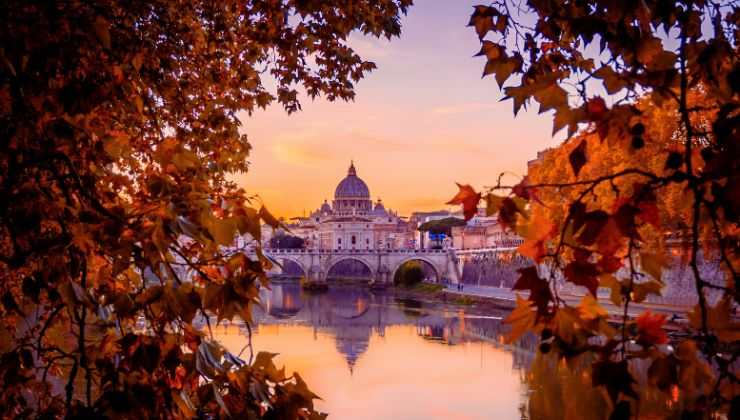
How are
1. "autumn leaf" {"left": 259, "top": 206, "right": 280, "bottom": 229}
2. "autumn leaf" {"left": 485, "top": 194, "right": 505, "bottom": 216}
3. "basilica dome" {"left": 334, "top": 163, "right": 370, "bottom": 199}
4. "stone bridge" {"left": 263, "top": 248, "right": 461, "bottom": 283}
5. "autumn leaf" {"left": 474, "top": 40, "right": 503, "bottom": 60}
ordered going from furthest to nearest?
"basilica dome" {"left": 334, "top": 163, "right": 370, "bottom": 199}, "stone bridge" {"left": 263, "top": 248, "right": 461, "bottom": 283}, "autumn leaf" {"left": 259, "top": 206, "right": 280, "bottom": 229}, "autumn leaf" {"left": 474, "top": 40, "right": 503, "bottom": 60}, "autumn leaf" {"left": 485, "top": 194, "right": 505, "bottom": 216}

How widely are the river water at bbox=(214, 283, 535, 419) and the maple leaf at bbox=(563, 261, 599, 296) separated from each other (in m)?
8.32

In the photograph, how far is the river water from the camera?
1157 centimetres

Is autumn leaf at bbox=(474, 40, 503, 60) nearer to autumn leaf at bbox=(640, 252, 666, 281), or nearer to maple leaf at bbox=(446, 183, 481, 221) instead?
maple leaf at bbox=(446, 183, 481, 221)

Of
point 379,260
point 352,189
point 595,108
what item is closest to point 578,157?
point 595,108

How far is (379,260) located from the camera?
150ft

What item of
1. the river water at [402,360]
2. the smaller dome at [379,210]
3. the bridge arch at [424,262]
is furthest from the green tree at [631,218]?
the smaller dome at [379,210]

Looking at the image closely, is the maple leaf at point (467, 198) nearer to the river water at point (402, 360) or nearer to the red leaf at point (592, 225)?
the red leaf at point (592, 225)

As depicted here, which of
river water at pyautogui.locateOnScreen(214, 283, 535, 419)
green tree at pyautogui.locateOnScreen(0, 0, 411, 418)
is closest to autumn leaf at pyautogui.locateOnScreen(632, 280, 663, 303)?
green tree at pyautogui.locateOnScreen(0, 0, 411, 418)

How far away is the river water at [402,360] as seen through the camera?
11570 millimetres

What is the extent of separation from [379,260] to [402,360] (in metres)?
29.8

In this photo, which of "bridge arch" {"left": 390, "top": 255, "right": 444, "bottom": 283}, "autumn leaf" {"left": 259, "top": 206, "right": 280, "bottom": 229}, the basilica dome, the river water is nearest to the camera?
"autumn leaf" {"left": 259, "top": 206, "right": 280, "bottom": 229}

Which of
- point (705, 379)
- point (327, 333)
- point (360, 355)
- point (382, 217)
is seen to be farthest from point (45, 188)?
point (382, 217)

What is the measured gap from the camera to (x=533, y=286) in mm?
1048

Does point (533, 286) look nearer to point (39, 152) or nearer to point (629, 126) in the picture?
point (629, 126)
